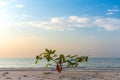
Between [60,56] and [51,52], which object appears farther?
[60,56]

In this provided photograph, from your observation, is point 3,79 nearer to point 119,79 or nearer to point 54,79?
point 54,79

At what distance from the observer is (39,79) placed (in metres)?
18.6

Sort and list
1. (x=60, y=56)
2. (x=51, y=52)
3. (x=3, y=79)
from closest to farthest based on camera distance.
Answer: (x=51, y=52)
(x=60, y=56)
(x=3, y=79)

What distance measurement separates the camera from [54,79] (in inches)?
733

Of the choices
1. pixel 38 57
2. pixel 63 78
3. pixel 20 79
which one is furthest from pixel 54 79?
pixel 38 57

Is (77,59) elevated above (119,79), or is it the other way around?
(77,59)

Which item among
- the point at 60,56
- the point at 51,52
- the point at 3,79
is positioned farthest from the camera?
the point at 3,79

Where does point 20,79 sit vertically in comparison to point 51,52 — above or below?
below

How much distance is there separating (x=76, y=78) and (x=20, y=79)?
12.5 ft

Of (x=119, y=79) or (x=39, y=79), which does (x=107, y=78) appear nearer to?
(x=119, y=79)

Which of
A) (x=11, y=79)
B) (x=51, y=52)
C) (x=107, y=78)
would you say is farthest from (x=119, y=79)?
(x=11, y=79)

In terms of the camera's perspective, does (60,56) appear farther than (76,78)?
No

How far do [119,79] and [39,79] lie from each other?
5.41m

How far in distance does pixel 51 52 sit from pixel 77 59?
206cm
